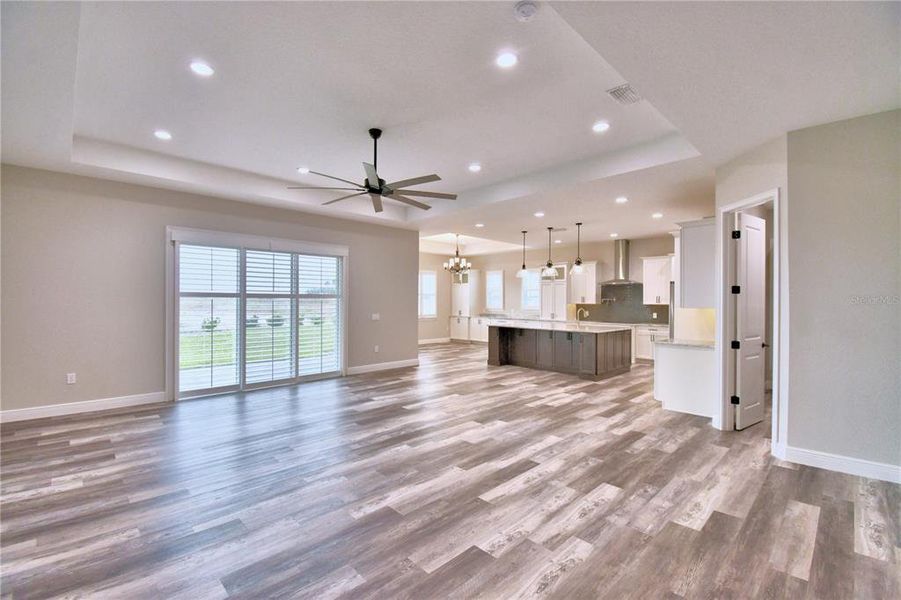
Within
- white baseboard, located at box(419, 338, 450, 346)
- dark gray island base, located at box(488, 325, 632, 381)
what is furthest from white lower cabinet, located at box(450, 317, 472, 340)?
dark gray island base, located at box(488, 325, 632, 381)

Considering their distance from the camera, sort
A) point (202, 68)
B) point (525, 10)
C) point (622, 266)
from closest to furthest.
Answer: point (525, 10) → point (202, 68) → point (622, 266)

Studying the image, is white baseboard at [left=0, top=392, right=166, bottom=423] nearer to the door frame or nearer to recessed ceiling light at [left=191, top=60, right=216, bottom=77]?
recessed ceiling light at [left=191, top=60, right=216, bottom=77]

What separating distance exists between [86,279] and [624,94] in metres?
6.19

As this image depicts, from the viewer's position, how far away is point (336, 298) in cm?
712

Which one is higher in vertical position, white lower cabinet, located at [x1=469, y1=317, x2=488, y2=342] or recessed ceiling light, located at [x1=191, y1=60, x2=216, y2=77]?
recessed ceiling light, located at [x1=191, y1=60, x2=216, y2=77]

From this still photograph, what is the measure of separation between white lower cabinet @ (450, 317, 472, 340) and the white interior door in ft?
28.7

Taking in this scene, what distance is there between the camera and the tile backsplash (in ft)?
30.4

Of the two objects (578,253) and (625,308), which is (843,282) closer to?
(625,308)

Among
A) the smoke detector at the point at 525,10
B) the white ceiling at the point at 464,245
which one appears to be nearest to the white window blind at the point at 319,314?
the white ceiling at the point at 464,245

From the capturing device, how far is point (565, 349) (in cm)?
739

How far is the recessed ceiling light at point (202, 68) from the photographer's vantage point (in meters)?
2.86

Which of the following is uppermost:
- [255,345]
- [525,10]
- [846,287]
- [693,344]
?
[525,10]

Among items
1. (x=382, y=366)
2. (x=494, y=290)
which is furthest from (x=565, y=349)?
(x=494, y=290)

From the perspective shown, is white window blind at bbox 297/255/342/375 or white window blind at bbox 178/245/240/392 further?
white window blind at bbox 297/255/342/375
